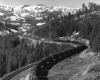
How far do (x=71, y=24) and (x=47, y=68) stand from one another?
164 m

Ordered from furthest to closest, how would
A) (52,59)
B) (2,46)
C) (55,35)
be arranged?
(55,35)
(2,46)
(52,59)

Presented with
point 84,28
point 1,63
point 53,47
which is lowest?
point 1,63

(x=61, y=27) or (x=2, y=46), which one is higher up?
(x=61, y=27)

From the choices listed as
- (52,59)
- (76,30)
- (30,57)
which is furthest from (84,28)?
(52,59)

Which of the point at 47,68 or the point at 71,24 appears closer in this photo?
the point at 47,68

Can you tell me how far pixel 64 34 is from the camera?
17950cm

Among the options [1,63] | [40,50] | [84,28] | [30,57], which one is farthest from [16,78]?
[84,28]

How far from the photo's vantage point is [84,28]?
141 metres

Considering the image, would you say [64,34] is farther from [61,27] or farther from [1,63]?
[1,63]

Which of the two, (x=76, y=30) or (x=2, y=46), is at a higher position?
(x=76, y=30)

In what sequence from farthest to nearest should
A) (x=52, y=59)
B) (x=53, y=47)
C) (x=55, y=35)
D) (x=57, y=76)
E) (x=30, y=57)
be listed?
(x=55, y=35), (x=53, y=47), (x=30, y=57), (x=52, y=59), (x=57, y=76)

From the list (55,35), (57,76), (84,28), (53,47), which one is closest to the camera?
(57,76)

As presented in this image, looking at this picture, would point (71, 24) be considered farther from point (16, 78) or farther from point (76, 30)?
point (16, 78)

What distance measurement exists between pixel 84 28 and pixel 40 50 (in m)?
43.5
